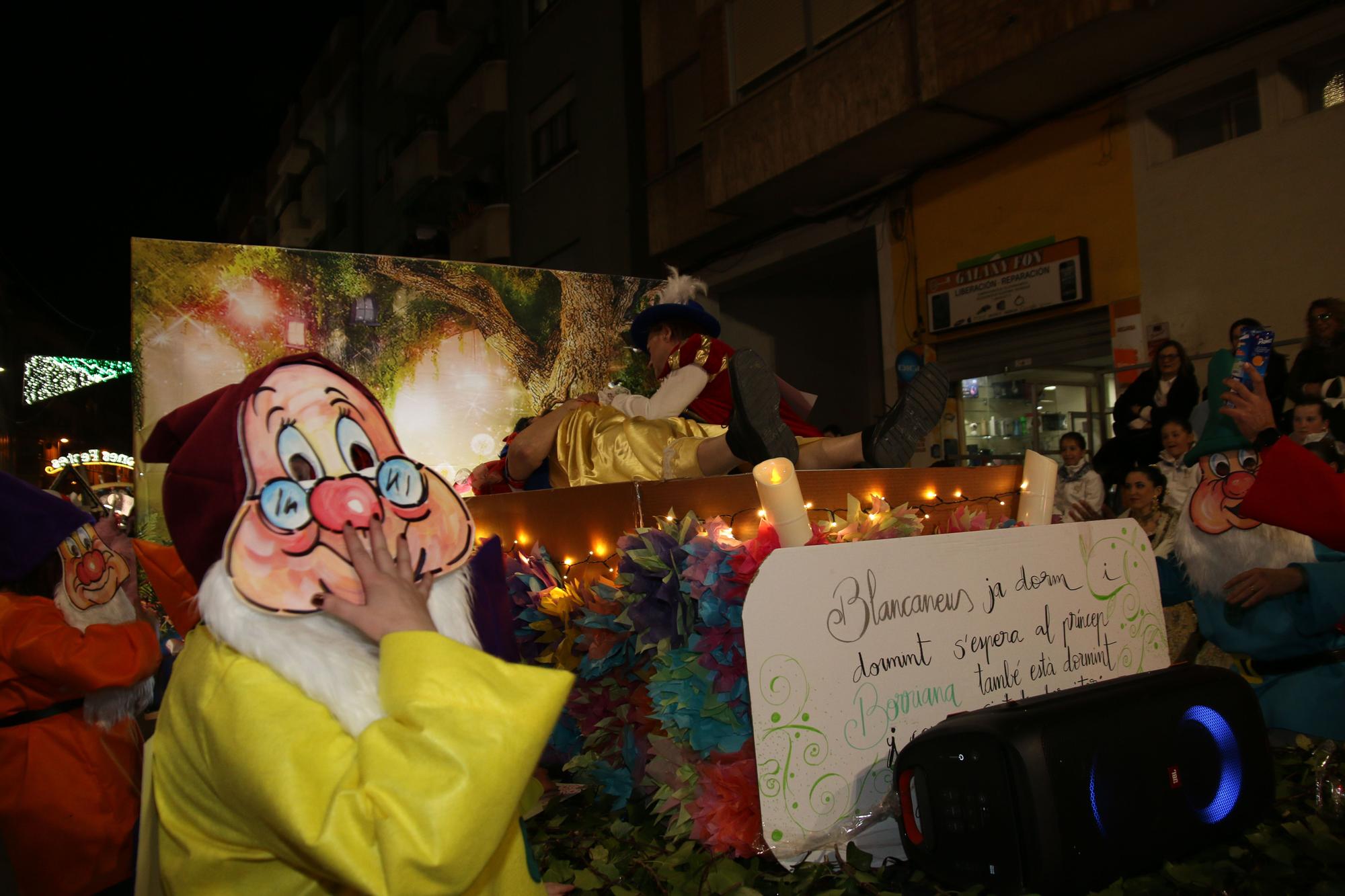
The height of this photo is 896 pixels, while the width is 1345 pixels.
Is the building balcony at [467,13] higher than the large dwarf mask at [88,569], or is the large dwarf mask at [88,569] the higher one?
the building balcony at [467,13]

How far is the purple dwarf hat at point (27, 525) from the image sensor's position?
255 centimetres

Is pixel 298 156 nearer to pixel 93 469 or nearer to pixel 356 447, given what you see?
pixel 93 469

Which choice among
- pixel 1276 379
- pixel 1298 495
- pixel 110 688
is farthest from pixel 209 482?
pixel 1276 379

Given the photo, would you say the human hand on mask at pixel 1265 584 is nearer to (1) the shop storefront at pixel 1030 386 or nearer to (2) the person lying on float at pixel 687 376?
(2) the person lying on float at pixel 687 376

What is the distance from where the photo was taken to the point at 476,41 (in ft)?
46.9

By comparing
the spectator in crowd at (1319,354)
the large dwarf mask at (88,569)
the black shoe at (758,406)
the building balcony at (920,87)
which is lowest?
the large dwarf mask at (88,569)

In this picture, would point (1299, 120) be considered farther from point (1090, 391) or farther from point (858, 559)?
point (858, 559)

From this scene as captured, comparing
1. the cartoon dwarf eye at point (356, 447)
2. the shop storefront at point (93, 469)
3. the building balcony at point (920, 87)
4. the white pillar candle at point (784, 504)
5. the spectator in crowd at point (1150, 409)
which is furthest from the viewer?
the shop storefront at point (93, 469)

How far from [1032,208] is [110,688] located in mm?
6279

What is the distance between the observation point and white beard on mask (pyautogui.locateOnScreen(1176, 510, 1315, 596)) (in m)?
2.45

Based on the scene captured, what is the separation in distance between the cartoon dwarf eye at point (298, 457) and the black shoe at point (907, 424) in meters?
1.79

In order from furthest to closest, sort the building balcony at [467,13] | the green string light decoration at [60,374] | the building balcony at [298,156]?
1. the building balcony at [298,156]
2. the building balcony at [467,13]
3. the green string light decoration at [60,374]

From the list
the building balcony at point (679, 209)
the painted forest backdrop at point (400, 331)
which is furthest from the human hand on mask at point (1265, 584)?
the building balcony at point (679, 209)

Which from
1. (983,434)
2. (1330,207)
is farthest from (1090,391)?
(1330,207)
